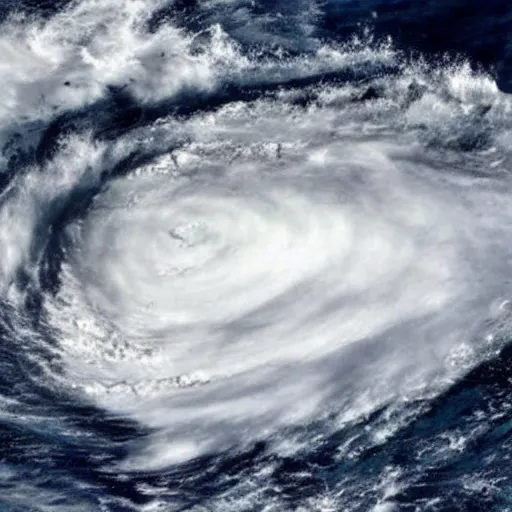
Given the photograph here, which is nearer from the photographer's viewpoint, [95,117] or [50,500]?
[50,500]

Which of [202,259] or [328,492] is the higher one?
[202,259]

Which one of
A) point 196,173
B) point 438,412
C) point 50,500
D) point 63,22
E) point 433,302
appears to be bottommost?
point 50,500

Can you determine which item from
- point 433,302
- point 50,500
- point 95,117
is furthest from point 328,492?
point 95,117

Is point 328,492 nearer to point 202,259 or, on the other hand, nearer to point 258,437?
point 258,437

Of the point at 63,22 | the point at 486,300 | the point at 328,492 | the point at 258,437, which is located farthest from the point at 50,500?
the point at 63,22

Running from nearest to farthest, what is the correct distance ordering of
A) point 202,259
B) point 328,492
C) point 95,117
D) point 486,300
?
1. point 328,492
2. point 486,300
3. point 202,259
4. point 95,117

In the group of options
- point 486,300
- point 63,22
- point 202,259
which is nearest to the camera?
point 486,300
